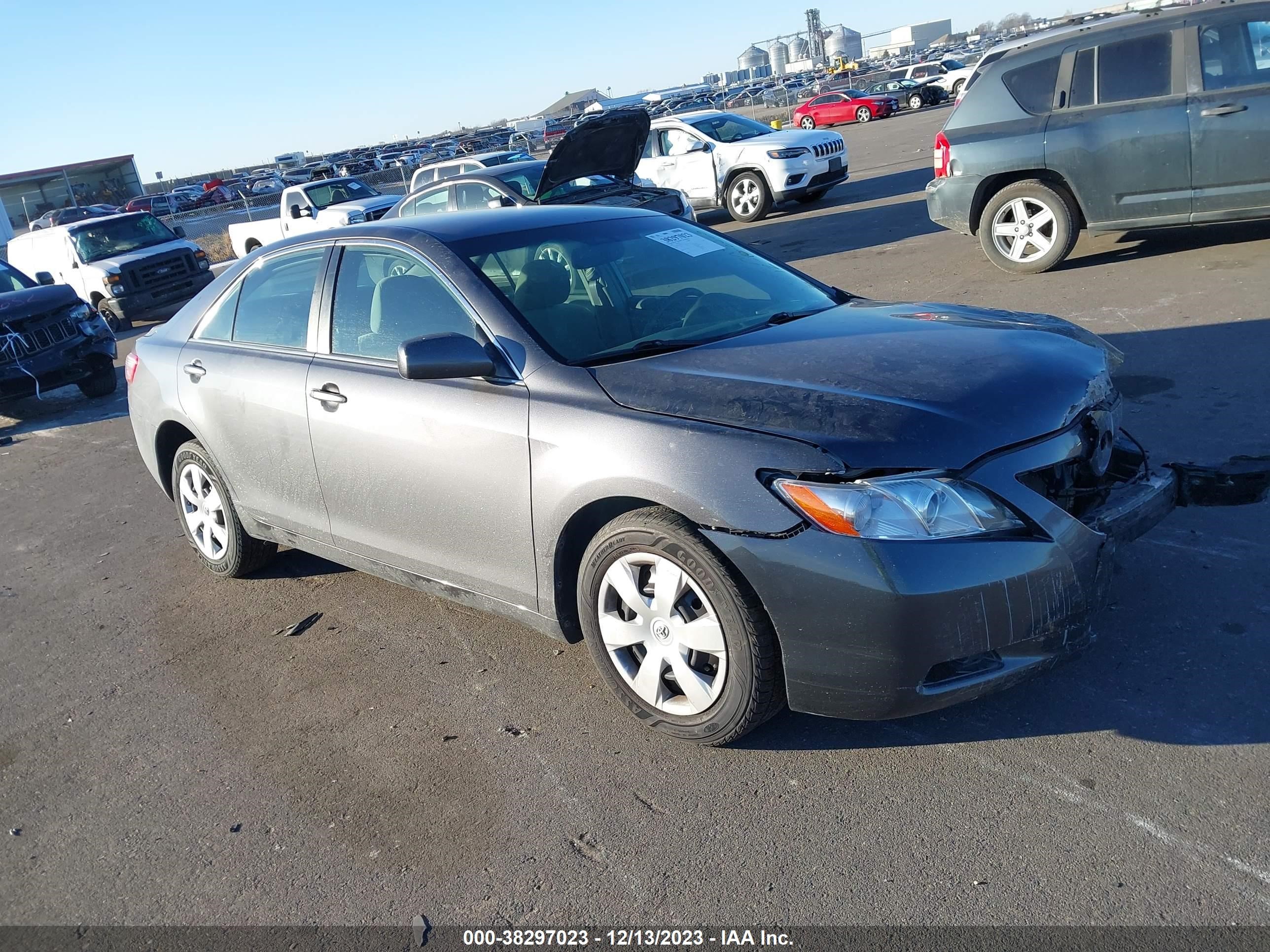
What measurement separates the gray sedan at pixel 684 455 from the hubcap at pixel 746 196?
12.2 meters

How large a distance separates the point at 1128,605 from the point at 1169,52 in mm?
6662

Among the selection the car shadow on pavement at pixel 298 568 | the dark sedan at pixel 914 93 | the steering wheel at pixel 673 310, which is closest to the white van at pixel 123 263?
the car shadow on pavement at pixel 298 568

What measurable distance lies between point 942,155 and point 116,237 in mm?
13793

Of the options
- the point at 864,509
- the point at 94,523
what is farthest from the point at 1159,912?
the point at 94,523

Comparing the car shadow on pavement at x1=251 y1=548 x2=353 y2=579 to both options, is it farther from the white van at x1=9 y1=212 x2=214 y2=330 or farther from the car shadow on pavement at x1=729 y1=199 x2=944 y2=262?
the white van at x1=9 y1=212 x2=214 y2=330

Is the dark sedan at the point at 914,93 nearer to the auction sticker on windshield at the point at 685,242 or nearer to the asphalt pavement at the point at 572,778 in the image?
the asphalt pavement at the point at 572,778

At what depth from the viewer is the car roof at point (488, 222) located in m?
4.18

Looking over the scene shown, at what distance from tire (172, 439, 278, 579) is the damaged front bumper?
3.06 metres

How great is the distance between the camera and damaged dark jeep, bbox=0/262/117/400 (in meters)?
9.97

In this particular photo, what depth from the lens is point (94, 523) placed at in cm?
666

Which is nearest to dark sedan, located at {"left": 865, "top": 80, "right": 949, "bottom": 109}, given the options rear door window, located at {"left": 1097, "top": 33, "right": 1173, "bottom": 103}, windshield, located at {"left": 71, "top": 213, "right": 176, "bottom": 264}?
windshield, located at {"left": 71, "top": 213, "right": 176, "bottom": 264}

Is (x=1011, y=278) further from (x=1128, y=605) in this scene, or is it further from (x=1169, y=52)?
(x=1128, y=605)

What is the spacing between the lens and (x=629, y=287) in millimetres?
4102

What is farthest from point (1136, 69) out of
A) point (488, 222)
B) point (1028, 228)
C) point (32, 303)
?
point (32, 303)
